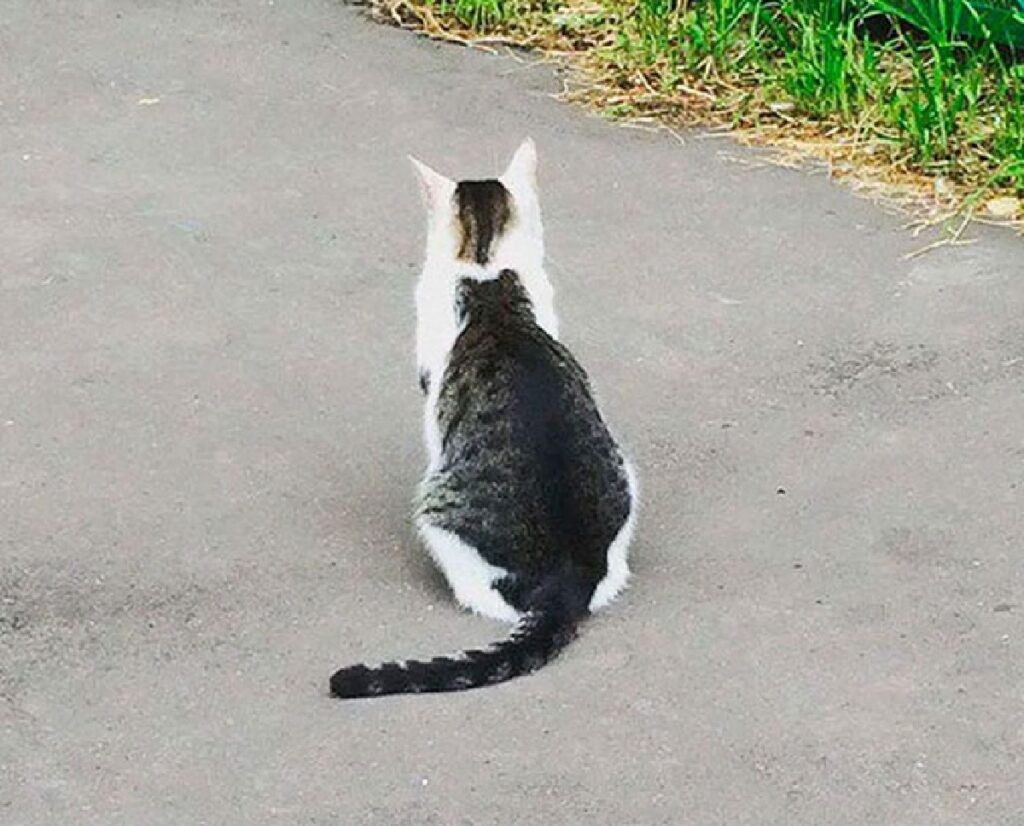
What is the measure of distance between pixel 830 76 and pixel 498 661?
3706 mm

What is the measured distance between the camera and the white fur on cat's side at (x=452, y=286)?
16.3 feet

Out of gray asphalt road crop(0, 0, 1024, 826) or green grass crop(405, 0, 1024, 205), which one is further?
green grass crop(405, 0, 1024, 205)

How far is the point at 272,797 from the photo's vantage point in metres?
4.25

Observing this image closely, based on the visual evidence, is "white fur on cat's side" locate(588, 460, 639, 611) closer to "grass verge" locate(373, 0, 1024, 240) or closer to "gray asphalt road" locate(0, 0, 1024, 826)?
"gray asphalt road" locate(0, 0, 1024, 826)

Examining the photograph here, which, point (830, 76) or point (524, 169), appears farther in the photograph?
point (830, 76)

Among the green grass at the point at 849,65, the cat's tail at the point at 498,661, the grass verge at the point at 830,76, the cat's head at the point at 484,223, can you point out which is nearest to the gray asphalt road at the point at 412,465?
the cat's tail at the point at 498,661

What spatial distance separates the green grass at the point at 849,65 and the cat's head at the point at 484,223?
2.33 meters

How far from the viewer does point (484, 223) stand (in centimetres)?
530

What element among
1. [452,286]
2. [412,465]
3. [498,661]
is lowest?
[412,465]

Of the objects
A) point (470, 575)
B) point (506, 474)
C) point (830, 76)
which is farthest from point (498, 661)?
point (830, 76)

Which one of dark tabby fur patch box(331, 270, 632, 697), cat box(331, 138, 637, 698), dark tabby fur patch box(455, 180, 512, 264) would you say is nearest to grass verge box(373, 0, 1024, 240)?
dark tabby fur patch box(455, 180, 512, 264)

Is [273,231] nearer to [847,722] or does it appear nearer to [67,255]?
[67,255]

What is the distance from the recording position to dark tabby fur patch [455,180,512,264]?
529 cm

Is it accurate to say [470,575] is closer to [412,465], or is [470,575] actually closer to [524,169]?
[412,465]
